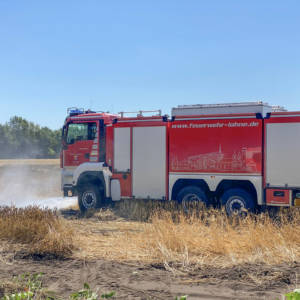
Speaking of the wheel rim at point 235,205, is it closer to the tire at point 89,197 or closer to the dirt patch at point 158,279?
the tire at point 89,197

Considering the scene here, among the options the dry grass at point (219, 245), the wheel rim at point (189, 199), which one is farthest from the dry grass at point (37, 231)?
the wheel rim at point (189, 199)

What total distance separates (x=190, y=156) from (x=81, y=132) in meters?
4.12

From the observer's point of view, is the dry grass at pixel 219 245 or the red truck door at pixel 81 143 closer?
the dry grass at pixel 219 245

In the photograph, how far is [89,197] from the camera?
579 inches

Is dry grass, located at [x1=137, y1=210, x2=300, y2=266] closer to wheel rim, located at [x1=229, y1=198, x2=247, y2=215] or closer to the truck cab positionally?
wheel rim, located at [x1=229, y1=198, x2=247, y2=215]

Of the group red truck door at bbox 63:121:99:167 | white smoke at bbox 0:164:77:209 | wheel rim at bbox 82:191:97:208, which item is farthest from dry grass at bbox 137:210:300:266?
white smoke at bbox 0:164:77:209

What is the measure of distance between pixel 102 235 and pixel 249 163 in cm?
452

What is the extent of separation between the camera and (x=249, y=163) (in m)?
12.1

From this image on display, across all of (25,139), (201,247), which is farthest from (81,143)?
(25,139)

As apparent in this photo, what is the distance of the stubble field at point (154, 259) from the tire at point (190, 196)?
10.6ft

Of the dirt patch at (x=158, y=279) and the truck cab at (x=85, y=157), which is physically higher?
the truck cab at (x=85, y=157)

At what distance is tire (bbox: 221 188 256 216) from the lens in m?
12.1

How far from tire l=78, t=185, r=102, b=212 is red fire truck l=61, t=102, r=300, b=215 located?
0.03m

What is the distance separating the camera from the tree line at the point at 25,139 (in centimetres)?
8312
